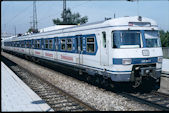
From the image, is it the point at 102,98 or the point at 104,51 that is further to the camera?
the point at 104,51

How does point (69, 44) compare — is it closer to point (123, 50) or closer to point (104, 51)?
point (104, 51)

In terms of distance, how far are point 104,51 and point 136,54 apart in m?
1.42

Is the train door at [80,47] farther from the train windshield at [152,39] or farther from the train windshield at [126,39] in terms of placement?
the train windshield at [152,39]

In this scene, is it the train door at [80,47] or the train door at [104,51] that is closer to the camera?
the train door at [104,51]

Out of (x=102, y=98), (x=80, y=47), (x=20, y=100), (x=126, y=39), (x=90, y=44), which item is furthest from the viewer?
(x=80, y=47)

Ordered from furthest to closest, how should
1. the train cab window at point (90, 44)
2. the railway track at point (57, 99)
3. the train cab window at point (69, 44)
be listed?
1. the train cab window at point (69, 44)
2. the train cab window at point (90, 44)
3. the railway track at point (57, 99)

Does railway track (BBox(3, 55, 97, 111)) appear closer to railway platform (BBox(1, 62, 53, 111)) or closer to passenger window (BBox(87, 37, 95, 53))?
railway platform (BBox(1, 62, 53, 111))

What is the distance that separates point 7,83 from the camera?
11.2 m

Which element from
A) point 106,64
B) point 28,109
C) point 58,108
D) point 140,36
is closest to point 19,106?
point 28,109

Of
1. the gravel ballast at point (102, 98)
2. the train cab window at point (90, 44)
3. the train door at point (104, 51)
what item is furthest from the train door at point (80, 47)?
the train door at point (104, 51)

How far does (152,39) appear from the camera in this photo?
9703mm

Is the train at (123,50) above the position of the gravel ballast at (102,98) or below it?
above

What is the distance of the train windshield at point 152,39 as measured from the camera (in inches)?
374

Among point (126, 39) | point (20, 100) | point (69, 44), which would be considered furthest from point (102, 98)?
point (69, 44)
